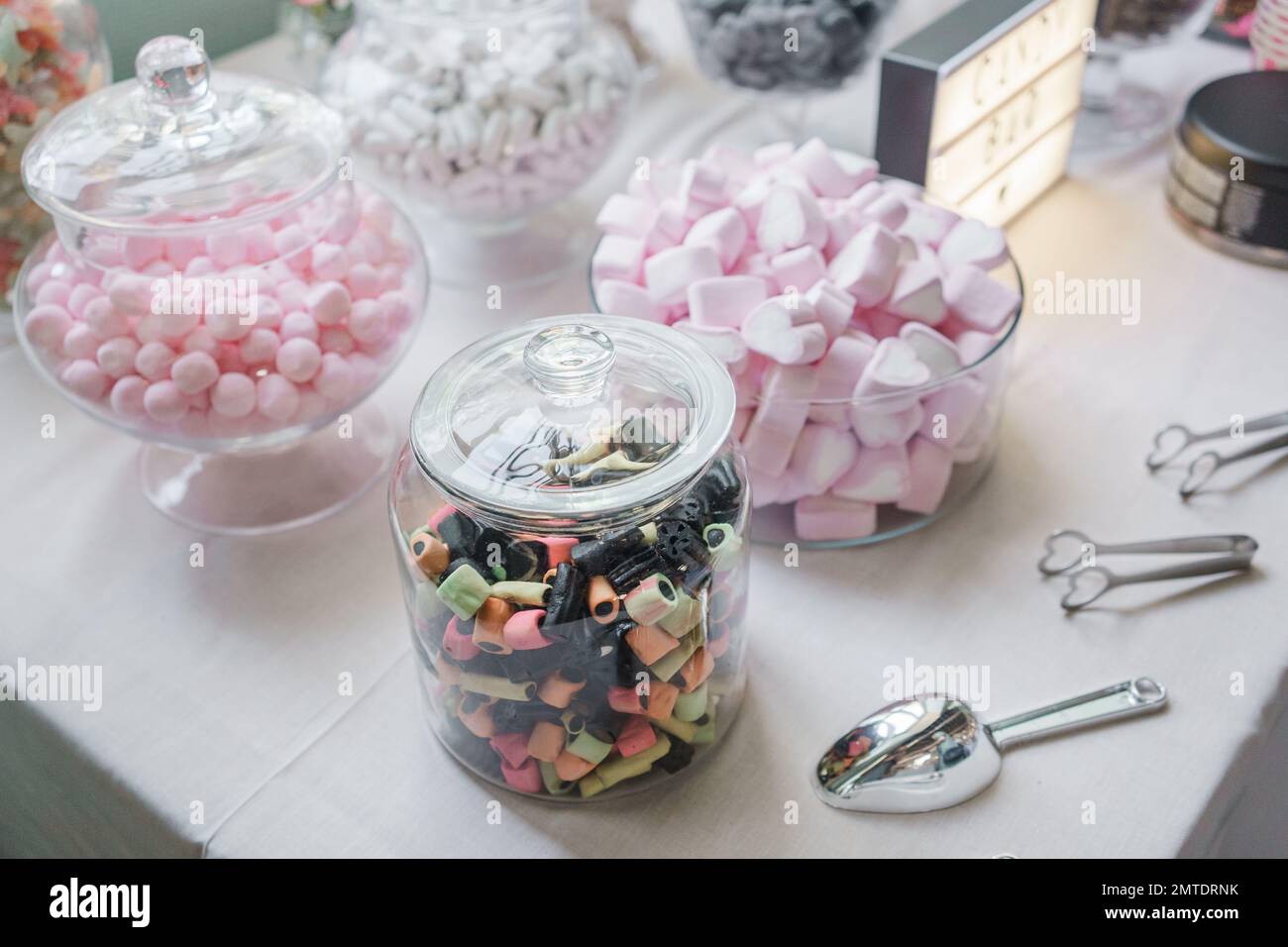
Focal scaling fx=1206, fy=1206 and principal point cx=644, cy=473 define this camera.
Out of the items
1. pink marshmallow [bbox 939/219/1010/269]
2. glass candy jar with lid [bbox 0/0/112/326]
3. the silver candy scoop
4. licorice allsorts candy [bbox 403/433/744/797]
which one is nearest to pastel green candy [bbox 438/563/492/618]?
licorice allsorts candy [bbox 403/433/744/797]

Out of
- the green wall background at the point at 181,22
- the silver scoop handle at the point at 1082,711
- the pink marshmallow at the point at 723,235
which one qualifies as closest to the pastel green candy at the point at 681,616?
the silver scoop handle at the point at 1082,711

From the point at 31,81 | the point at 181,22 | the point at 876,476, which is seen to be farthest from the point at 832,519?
the point at 181,22

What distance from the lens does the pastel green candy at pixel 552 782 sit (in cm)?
69

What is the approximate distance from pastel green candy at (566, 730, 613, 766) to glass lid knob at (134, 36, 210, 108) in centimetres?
50

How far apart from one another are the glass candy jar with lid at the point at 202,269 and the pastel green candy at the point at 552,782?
1.01 ft

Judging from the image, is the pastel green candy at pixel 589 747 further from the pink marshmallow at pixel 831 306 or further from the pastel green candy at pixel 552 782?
the pink marshmallow at pixel 831 306

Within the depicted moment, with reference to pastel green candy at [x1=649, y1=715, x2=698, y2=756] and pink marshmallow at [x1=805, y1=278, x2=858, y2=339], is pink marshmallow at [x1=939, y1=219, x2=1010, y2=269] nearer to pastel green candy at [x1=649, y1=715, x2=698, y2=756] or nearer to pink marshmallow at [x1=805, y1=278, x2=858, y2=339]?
pink marshmallow at [x1=805, y1=278, x2=858, y2=339]

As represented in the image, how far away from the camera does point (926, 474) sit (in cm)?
86

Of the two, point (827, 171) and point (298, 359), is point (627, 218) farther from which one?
point (298, 359)

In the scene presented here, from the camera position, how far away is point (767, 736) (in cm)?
74

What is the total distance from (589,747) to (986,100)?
706 mm

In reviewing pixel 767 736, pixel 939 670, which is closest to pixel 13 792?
pixel 767 736

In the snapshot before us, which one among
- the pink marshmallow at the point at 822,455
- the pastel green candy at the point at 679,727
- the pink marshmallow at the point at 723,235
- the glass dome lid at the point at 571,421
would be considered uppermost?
the glass dome lid at the point at 571,421

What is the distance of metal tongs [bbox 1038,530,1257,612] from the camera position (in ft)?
2.67
